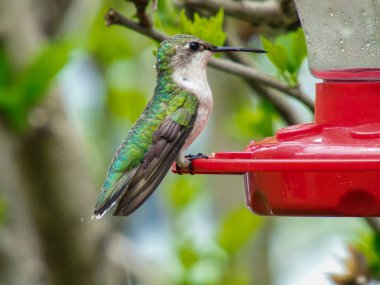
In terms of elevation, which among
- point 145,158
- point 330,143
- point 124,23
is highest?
point 124,23

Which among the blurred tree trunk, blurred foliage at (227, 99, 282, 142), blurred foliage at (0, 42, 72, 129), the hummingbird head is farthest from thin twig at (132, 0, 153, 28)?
the blurred tree trunk

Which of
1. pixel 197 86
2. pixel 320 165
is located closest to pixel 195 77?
pixel 197 86

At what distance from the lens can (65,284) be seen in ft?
23.5

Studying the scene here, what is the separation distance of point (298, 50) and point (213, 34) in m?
0.41

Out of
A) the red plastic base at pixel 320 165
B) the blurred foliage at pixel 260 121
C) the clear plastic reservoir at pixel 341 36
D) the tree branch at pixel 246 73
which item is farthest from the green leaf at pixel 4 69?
the red plastic base at pixel 320 165

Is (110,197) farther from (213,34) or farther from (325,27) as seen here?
(325,27)

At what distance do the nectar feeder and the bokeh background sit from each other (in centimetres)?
21

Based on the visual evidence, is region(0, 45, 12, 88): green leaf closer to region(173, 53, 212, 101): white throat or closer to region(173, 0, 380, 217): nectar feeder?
region(173, 53, 212, 101): white throat

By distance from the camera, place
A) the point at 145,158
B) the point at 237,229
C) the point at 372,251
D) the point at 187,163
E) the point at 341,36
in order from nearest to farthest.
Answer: the point at 187,163 < the point at 145,158 < the point at 341,36 < the point at 372,251 < the point at 237,229

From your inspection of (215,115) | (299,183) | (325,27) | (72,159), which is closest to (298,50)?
(325,27)

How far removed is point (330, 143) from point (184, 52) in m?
1.17

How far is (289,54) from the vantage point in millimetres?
5184

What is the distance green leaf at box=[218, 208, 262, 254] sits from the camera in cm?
695

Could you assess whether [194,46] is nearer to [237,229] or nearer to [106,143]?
[237,229]
